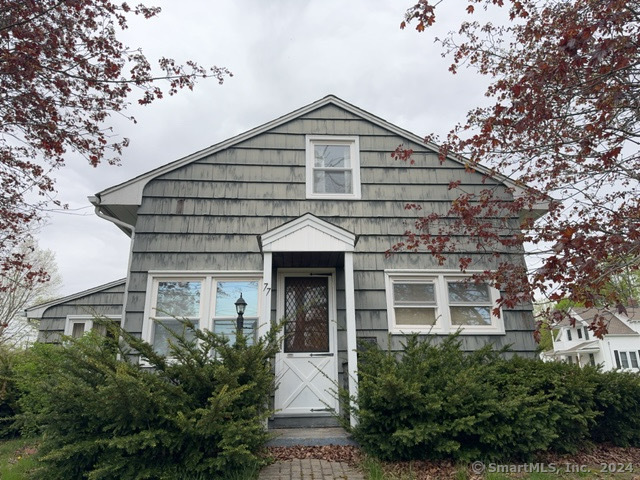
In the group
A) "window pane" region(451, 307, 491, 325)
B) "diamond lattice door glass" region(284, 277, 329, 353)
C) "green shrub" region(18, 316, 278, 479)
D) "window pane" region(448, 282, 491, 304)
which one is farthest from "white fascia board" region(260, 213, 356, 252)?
"window pane" region(451, 307, 491, 325)

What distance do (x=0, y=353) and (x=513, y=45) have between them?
35.2 ft

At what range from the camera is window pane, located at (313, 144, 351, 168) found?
686 centimetres

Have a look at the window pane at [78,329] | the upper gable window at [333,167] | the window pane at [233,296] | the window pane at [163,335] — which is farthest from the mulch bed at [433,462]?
the window pane at [78,329]

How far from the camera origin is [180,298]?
6.02 metres

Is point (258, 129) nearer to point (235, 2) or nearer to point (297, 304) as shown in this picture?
point (235, 2)

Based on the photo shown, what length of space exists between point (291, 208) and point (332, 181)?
928mm

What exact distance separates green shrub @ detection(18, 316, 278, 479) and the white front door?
1431 millimetres

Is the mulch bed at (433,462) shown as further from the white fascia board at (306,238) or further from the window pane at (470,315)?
the white fascia board at (306,238)

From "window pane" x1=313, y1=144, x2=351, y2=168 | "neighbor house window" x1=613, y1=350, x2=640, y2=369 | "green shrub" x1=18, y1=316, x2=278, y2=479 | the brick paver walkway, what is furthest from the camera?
"neighbor house window" x1=613, y1=350, x2=640, y2=369

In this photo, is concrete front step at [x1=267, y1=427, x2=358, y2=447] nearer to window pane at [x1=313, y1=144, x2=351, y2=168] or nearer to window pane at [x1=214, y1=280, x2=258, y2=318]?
window pane at [x1=214, y1=280, x2=258, y2=318]

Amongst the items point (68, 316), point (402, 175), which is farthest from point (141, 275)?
point (68, 316)

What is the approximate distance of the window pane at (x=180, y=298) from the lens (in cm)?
598

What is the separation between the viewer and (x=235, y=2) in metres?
6.89

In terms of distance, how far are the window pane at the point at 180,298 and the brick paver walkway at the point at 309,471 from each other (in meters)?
2.69
